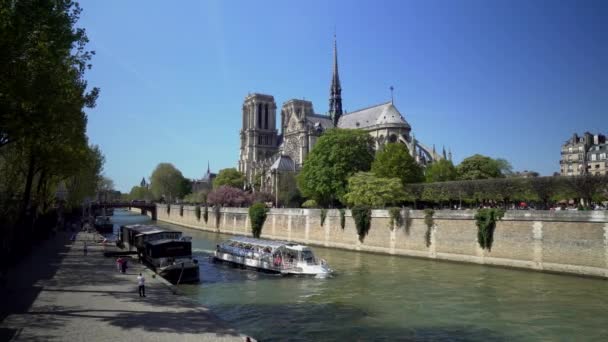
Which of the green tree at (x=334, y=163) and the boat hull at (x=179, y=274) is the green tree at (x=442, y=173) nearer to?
the green tree at (x=334, y=163)

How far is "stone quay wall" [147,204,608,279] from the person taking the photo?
27766mm

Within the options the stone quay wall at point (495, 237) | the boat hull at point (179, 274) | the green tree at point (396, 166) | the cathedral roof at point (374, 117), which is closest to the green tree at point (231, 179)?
the cathedral roof at point (374, 117)

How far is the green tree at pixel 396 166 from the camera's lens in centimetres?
5731

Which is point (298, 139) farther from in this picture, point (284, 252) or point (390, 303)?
point (390, 303)

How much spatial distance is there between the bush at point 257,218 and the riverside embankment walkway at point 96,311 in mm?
35307

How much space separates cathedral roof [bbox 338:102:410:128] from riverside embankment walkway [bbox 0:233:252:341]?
7083 cm

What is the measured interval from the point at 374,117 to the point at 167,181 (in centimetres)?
6784

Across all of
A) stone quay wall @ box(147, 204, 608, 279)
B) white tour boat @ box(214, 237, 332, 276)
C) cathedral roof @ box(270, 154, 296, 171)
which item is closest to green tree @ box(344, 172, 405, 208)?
stone quay wall @ box(147, 204, 608, 279)

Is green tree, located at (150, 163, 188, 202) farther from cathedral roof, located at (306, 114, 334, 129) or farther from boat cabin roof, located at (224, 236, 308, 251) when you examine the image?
boat cabin roof, located at (224, 236, 308, 251)

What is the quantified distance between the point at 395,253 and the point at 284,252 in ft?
40.1

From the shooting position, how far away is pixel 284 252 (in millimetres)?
31531

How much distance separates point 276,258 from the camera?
1230 inches

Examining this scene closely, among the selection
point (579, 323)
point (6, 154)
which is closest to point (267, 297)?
point (579, 323)

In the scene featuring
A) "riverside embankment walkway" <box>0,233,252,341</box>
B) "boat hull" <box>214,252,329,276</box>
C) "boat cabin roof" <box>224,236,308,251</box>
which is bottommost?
"boat hull" <box>214,252,329,276</box>
